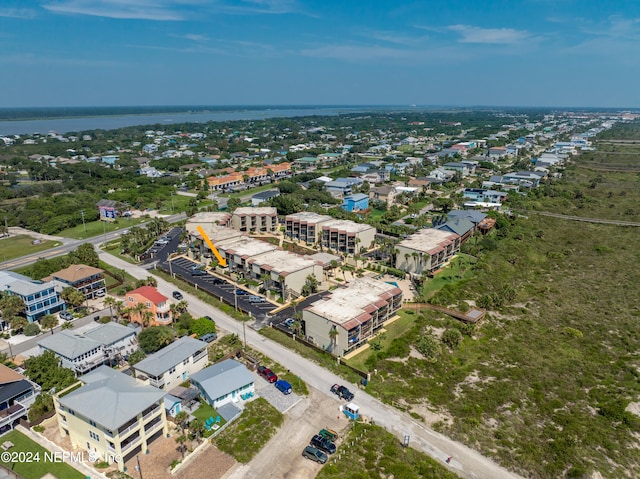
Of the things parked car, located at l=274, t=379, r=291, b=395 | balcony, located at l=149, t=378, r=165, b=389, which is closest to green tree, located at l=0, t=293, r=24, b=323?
balcony, located at l=149, t=378, r=165, b=389

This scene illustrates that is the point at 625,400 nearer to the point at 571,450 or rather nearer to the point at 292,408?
the point at 571,450

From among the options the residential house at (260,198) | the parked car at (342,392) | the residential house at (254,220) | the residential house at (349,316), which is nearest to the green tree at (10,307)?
the residential house at (349,316)

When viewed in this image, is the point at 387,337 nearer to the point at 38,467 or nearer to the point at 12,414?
the point at 38,467

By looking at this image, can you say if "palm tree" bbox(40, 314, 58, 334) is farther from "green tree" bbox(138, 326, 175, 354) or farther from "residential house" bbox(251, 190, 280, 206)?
"residential house" bbox(251, 190, 280, 206)

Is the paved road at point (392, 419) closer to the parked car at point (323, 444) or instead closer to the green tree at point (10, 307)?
the parked car at point (323, 444)

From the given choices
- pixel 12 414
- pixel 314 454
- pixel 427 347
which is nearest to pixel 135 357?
pixel 12 414

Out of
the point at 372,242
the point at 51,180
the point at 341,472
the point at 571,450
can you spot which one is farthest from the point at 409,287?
the point at 51,180
